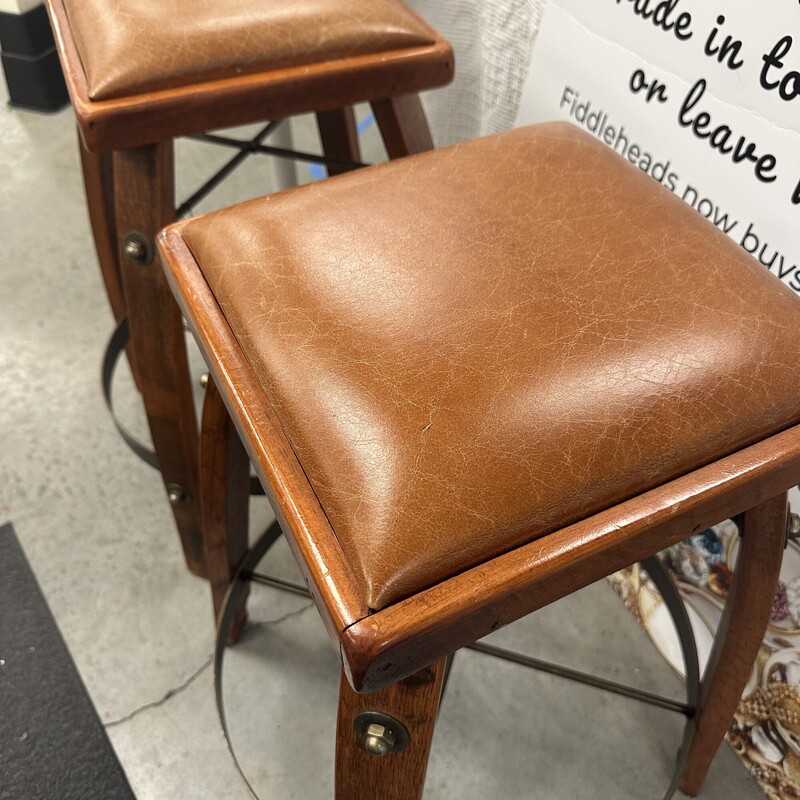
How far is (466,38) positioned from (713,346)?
86 centimetres

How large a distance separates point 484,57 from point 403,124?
344mm

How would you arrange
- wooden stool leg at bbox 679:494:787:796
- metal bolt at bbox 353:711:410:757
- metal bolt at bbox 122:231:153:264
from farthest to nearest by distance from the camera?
metal bolt at bbox 122:231:153:264, wooden stool leg at bbox 679:494:787:796, metal bolt at bbox 353:711:410:757

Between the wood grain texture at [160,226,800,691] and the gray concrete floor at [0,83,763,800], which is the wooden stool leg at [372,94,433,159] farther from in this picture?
the gray concrete floor at [0,83,763,800]

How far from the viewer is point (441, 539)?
497 millimetres

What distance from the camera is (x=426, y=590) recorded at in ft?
1.61

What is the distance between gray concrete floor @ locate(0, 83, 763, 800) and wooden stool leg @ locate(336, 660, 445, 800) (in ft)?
1.74

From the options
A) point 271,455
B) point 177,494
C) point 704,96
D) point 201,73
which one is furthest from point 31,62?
point 271,455

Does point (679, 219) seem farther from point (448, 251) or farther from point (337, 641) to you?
point (337, 641)

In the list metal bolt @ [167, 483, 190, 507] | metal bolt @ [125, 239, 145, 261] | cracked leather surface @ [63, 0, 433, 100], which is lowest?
metal bolt @ [167, 483, 190, 507]

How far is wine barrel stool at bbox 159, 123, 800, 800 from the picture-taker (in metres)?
0.50

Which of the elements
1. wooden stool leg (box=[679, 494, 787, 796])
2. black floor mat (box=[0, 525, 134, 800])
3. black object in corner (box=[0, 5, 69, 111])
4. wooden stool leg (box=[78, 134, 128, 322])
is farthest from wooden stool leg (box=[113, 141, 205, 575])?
black object in corner (box=[0, 5, 69, 111])

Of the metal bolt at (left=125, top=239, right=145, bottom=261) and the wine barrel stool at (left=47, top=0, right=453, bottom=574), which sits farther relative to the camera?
the metal bolt at (left=125, top=239, right=145, bottom=261)

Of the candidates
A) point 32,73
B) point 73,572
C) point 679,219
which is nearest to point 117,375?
point 73,572

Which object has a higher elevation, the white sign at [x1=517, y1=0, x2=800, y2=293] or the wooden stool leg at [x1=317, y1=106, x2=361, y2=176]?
the white sign at [x1=517, y1=0, x2=800, y2=293]
